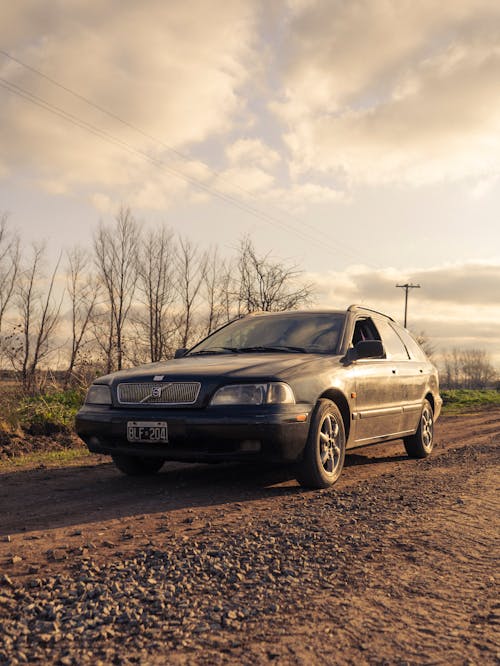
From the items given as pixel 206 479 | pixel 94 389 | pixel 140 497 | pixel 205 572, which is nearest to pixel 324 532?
pixel 205 572

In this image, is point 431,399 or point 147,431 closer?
point 147,431

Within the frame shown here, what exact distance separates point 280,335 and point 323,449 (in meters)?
1.45

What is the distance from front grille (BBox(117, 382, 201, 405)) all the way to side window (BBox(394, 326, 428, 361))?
3812 millimetres

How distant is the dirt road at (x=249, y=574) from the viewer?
2244mm

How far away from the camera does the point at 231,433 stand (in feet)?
15.6

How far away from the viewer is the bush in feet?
29.5

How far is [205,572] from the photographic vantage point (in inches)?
117

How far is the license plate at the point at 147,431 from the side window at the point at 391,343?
315 centimetres

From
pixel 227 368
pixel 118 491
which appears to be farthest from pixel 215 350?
pixel 118 491

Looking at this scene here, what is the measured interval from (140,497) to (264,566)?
2032mm

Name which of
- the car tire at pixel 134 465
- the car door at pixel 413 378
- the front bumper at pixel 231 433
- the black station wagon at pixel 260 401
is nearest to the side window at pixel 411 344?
the car door at pixel 413 378

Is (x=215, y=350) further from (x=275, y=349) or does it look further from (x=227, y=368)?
(x=227, y=368)

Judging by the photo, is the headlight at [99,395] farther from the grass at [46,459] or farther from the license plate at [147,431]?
the grass at [46,459]

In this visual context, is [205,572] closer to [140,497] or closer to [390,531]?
[390,531]
